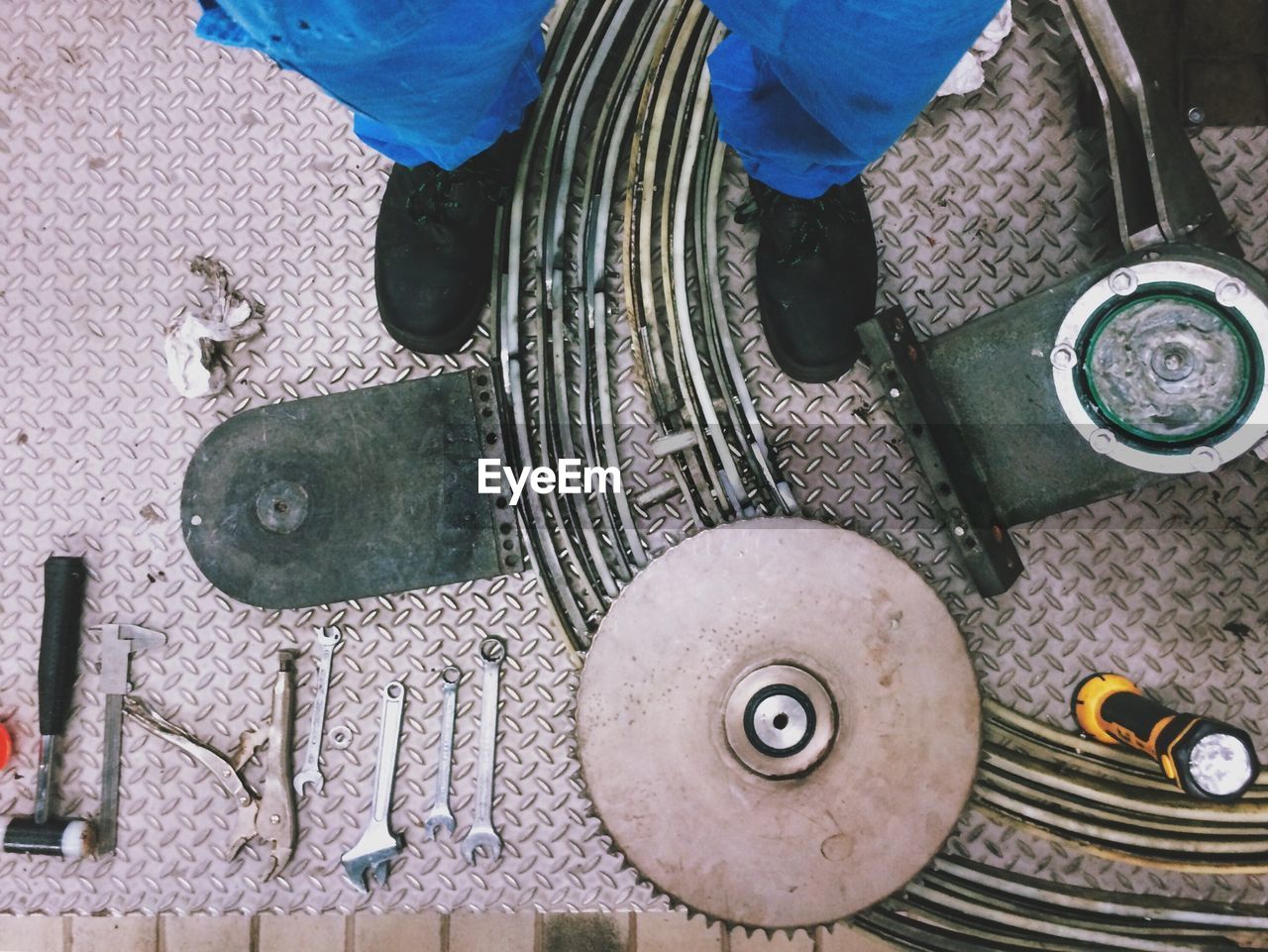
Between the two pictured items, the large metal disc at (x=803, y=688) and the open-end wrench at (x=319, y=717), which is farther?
the open-end wrench at (x=319, y=717)

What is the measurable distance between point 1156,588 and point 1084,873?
56 centimetres

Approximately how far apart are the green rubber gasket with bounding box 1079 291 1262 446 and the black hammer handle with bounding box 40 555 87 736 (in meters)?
1.88

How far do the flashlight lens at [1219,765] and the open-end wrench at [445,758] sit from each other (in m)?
1.23

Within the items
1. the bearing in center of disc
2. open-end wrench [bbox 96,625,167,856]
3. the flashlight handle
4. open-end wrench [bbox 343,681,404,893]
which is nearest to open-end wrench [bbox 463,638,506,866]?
open-end wrench [bbox 343,681,404,893]

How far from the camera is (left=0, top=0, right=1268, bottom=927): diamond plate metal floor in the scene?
1.65 m

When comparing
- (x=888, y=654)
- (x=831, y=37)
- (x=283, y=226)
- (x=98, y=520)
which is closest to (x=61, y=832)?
(x=98, y=520)

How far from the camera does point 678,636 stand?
4.45 feet

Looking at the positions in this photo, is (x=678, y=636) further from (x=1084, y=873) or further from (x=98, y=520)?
(x=98, y=520)

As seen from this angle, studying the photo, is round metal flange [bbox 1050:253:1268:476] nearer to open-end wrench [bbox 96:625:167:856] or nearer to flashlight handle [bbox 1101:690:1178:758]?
flashlight handle [bbox 1101:690:1178:758]

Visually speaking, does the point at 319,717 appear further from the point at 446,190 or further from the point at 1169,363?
the point at 1169,363

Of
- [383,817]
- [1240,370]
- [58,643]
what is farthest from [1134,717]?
[58,643]

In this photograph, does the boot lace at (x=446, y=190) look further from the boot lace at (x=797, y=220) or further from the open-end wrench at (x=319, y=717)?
the open-end wrench at (x=319, y=717)

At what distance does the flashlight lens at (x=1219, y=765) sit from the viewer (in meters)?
1.26

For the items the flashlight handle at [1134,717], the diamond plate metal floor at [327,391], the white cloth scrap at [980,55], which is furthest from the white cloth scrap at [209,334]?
the flashlight handle at [1134,717]
